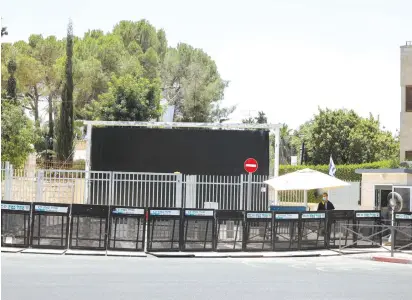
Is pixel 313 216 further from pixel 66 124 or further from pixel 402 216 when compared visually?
pixel 66 124

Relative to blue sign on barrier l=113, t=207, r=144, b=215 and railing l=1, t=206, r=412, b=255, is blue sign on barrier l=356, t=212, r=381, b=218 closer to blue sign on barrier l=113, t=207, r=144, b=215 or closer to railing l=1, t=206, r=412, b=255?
railing l=1, t=206, r=412, b=255

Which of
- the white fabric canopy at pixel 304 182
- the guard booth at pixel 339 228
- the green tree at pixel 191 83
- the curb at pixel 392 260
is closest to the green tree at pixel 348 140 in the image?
the green tree at pixel 191 83

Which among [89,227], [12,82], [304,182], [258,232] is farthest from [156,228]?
[12,82]

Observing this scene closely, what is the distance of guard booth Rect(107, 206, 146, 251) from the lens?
20188 mm

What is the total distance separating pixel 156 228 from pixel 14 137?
3394 centimetres

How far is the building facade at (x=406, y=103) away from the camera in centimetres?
4116

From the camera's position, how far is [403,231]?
73.6ft

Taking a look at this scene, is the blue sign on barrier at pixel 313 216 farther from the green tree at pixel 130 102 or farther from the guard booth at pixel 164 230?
the green tree at pixel 130 102

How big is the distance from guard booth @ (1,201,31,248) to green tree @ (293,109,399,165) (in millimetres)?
53119

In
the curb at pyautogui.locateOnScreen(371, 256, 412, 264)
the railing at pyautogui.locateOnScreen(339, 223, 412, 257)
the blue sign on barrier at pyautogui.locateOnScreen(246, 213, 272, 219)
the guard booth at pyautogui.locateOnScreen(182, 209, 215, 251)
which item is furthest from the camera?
the railing at pyautogui.locateOnScreen(339, 223, 412, 257)

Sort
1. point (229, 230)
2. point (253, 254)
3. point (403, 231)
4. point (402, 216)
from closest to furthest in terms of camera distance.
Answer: point (253, 254) < point (229, 230) < point (403, 231) < point (402, 216)

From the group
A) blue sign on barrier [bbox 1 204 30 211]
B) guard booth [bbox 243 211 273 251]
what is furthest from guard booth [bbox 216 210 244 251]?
blue sign on barrier [bbox 1 204 30 211]

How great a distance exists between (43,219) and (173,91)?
6222 cm

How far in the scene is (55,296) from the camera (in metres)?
11.4
